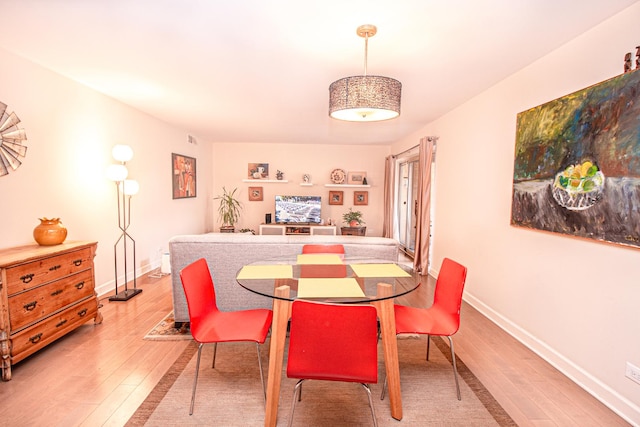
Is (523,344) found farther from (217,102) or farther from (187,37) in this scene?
(217,102)

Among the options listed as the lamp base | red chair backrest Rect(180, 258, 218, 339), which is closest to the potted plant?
the lamp base

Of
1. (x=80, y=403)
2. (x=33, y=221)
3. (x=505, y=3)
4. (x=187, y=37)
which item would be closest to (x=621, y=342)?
(x=505, y=3)

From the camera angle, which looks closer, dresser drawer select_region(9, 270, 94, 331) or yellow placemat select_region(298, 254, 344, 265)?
dresser drawer select_region(9, 270, 94, 331)

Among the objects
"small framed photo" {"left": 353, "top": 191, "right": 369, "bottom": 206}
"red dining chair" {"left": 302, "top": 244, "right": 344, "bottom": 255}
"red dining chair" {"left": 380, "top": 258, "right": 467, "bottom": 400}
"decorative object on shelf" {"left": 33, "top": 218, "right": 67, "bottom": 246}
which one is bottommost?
"red dining chair" {"left": 380, "top": 258, "right": 467, "bottom": 400}

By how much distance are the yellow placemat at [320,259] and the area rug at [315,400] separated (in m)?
0.81

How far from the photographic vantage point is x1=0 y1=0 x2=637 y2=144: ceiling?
75.7 inches

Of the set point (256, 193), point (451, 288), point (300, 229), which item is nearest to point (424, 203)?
point (451, 288)

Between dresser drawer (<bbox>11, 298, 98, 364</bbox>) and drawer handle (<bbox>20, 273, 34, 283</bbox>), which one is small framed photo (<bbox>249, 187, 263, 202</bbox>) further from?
drawer handle (<bbox>20, 273, 34, 283</bbox>)

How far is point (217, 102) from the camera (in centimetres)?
397

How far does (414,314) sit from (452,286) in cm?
32

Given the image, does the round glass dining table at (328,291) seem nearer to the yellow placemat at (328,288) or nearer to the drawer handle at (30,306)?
the yellow placemat at (328,288)

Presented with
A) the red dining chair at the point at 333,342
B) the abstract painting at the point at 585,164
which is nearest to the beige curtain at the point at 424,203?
the abstract painting at the point at 585,164

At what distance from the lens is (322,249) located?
9.12ft

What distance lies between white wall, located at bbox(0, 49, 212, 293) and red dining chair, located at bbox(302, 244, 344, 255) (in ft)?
8.27
